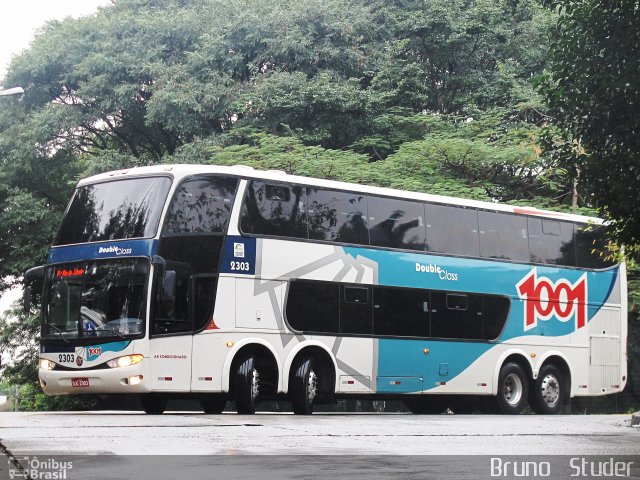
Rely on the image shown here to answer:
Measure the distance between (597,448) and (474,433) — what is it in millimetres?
2458

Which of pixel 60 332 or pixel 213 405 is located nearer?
pixel 60 332

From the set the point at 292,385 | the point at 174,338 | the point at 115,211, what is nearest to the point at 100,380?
the point at 174,338

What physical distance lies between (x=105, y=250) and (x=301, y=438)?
277 inches

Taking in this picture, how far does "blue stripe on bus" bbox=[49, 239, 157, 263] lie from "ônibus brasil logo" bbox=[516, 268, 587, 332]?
8643 mm

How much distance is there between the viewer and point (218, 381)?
62.3ft

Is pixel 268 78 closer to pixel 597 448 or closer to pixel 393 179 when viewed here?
pixel 393 179

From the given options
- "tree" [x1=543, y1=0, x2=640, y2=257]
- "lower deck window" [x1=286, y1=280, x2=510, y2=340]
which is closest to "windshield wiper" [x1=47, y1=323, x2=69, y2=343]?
"lower deck window" [x1=286, y1=280, x2=510, y2=340]

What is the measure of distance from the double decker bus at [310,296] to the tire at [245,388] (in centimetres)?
3

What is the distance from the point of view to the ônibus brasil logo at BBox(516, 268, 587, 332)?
24.3 meters

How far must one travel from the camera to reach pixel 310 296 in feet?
67.3

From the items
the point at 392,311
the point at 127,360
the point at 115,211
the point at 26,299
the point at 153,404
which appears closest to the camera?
the point at 127,360

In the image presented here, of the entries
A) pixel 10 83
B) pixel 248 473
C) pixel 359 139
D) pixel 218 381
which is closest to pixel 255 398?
pixel 218 381

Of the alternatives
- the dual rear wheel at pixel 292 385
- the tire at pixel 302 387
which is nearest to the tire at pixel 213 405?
the dual rear wheel at pixel 292 385

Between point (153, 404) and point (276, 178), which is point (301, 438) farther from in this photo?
point (276, 178)
